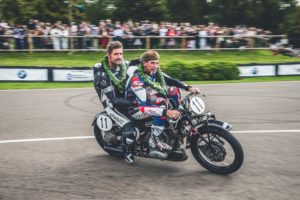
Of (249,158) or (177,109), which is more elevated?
(177,109)

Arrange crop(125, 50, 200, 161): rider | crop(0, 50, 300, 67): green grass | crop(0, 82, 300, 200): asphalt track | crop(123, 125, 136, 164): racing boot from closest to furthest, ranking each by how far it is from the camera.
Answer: crop(0, 82, 300, 200): asphalt track < crop(125, 50, 200, 161): rider < crop(123, 125, 136, 164): racing boot < crop(0, 50, 300, 67): green grass

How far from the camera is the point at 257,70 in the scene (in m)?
20.3

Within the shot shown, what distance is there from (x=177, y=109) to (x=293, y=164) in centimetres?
193

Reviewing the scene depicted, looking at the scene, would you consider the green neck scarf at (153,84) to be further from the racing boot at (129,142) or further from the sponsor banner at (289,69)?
the sponsor banner at (289,69)

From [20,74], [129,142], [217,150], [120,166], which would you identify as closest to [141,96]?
[129,142]

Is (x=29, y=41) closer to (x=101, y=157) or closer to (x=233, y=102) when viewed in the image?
(x=233, y=102)

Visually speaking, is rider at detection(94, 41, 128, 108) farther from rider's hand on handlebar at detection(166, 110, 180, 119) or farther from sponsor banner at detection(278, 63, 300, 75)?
sponsor banner at detection(278, 63, 300, 75)

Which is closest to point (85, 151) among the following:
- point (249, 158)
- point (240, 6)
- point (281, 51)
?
point (249, 158)

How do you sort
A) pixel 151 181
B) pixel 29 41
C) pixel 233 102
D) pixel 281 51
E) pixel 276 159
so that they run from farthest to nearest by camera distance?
pixel 281 51 → pixel 29 41 → pixel 233 102 → pixel 276 159 → pixel 151 181

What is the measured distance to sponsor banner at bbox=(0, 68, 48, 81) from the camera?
1733 cm

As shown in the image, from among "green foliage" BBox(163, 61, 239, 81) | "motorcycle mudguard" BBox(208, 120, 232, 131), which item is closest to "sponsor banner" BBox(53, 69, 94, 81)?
"green foliage" BBox(163, 61, 239, 81)

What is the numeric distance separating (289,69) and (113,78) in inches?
659

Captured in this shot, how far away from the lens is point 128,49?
24094 millimetres

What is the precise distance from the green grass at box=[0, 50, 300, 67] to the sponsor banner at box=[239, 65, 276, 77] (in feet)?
14.7
